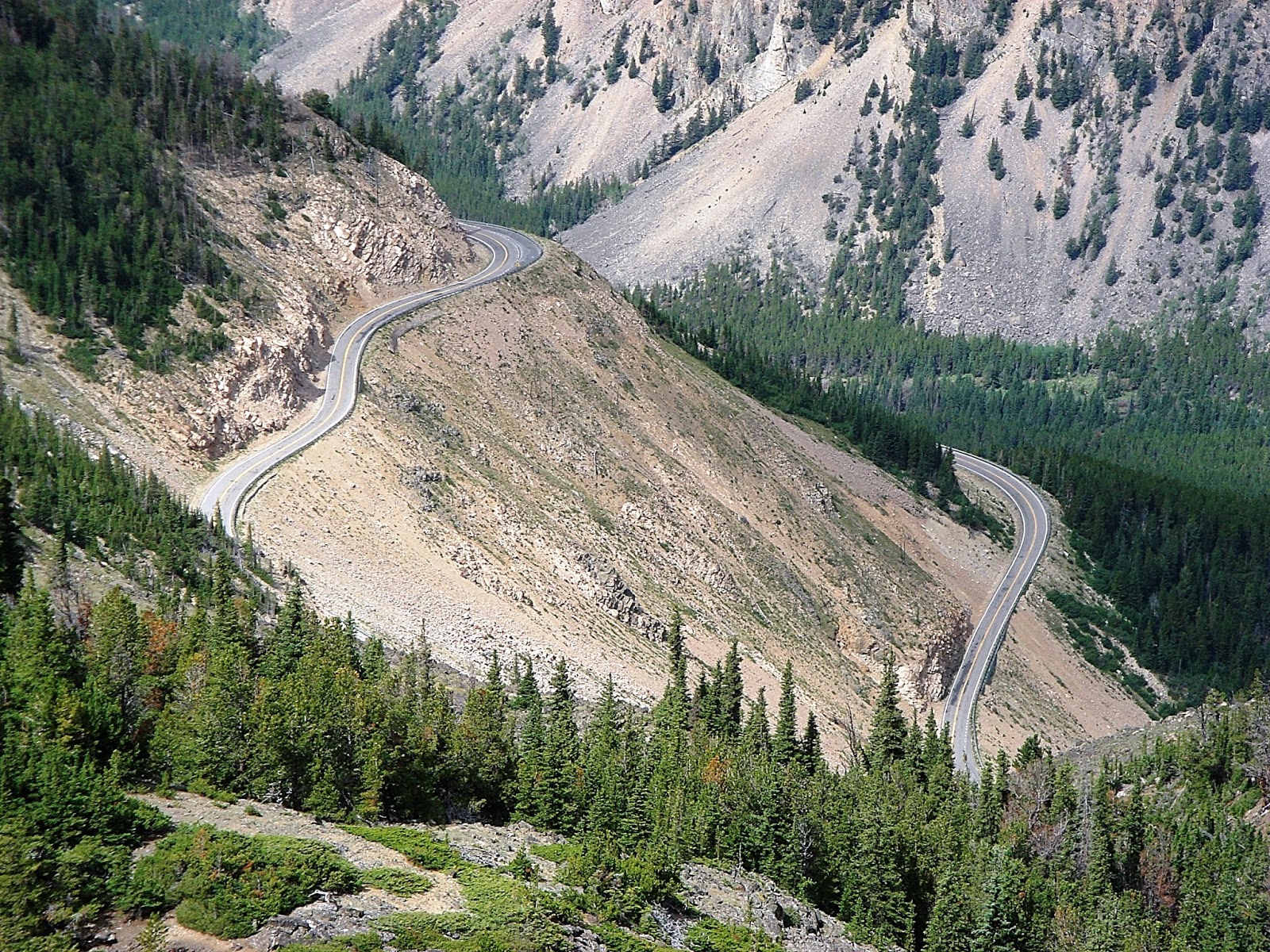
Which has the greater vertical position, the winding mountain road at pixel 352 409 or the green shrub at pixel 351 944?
the green shrub at pixel 351 944

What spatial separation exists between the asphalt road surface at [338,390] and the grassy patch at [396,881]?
46.8 meters

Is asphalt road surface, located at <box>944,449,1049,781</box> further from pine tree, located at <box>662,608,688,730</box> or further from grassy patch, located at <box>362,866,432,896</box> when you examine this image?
grassy patch, located at <box>362,866,432,896</box>

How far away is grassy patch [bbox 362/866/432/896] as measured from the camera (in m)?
47.0

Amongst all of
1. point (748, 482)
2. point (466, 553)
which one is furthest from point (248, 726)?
point (748, 482)

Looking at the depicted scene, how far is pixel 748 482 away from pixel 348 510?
150ft

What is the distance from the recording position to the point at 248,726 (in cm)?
5753

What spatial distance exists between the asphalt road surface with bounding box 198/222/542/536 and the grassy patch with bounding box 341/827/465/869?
136ft

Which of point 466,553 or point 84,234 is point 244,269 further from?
point 466,553

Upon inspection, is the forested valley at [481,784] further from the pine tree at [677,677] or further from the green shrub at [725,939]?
the green shrub at [725,939]

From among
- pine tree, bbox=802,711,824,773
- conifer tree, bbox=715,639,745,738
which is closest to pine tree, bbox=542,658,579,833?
conifer tree, bbox=715,639,745,738

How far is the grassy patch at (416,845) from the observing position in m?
50.3

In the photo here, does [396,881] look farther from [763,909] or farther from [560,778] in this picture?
[560,778]

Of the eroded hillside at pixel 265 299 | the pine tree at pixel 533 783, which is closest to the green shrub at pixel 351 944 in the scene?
the pine tree at pixel 533 783

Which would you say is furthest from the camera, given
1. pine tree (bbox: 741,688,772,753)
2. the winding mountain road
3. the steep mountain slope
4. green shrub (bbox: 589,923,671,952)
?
the steep mountain slope
